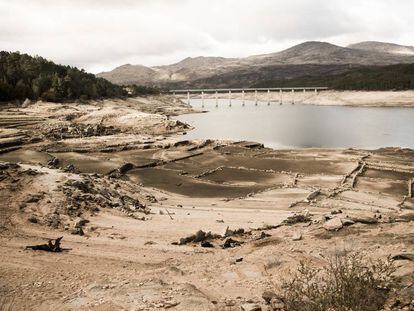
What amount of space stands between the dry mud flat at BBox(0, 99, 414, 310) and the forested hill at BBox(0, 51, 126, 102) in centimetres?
5024

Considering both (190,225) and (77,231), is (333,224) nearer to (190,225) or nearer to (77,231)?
(190,225)

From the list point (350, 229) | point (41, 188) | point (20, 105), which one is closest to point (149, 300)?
point (350, 229)

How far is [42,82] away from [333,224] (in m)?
96.1

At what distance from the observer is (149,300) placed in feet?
38.4

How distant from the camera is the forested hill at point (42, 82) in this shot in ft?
309

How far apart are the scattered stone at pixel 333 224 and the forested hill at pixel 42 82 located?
286ft

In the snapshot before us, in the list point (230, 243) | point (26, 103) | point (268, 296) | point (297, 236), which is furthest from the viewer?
point (26, 103)

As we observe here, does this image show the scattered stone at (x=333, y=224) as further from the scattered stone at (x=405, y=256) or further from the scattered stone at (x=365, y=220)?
the scattered stone at (x=405, y=256)

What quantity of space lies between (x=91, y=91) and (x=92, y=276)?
103825 millimetres

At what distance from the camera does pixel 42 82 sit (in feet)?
330

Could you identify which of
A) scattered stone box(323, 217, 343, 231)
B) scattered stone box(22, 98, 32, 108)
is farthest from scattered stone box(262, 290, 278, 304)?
scattered stone box(22, 98, 32, 108)

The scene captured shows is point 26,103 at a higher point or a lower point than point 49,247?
higher

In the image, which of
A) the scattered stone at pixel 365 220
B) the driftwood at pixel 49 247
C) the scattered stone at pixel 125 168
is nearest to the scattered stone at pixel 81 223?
the driftwood at pixel 49 247

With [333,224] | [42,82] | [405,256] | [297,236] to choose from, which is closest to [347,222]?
[333,224]
